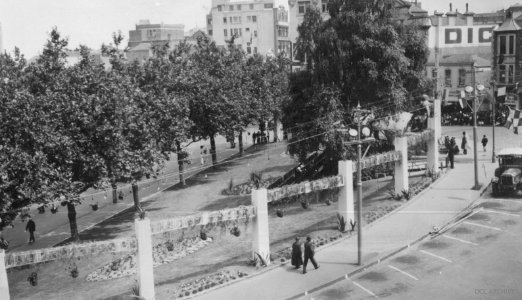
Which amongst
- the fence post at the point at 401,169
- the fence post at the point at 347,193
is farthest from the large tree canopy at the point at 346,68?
the fence post at the point at 347,193

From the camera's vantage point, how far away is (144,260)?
23094 millimetres

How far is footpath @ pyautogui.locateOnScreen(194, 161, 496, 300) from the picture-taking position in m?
23.5

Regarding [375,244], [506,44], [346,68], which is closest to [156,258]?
[375,244]

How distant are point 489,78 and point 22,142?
5548 cm

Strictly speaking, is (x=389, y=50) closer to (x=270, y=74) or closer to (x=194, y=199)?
(x=194, y=199)

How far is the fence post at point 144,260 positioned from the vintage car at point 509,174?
2129 centimetres

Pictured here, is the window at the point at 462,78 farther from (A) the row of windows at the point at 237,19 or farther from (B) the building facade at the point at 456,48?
(A) the row of windows at the point at 237,19

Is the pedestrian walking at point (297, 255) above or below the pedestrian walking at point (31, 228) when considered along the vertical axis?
above

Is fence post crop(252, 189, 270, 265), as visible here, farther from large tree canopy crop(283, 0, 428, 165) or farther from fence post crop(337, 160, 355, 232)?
large tree canopy crop(283, 0, 428, 165)

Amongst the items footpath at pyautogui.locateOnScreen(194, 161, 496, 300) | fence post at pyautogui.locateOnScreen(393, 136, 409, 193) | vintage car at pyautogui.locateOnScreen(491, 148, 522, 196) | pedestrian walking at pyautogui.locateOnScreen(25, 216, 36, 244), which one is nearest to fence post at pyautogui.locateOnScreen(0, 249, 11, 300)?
footpath at pyautogui.locateOnScreen(194, 161, 496, 300)

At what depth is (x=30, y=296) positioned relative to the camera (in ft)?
89.8

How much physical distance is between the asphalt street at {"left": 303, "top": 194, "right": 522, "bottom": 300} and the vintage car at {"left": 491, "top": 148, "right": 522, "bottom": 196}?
3898mm

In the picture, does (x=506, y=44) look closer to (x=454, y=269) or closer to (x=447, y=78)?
(x=447, y=78)

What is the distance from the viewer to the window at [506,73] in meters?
67.2
